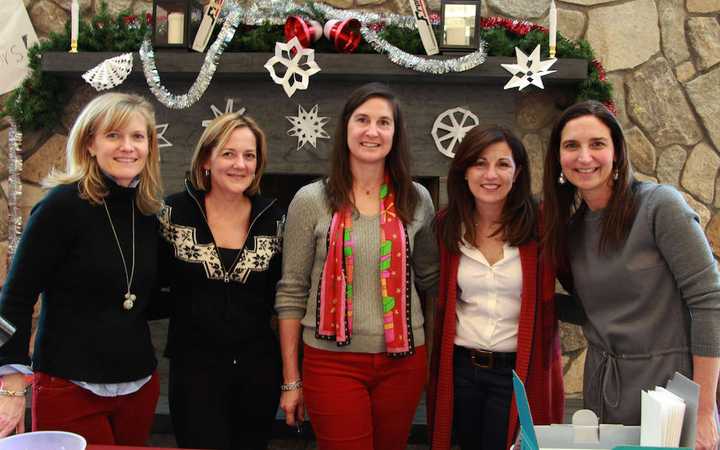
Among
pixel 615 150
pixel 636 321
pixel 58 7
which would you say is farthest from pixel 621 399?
pixel 58 7

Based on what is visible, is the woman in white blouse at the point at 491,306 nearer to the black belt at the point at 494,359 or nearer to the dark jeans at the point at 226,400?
the black belt at the point at 494,359

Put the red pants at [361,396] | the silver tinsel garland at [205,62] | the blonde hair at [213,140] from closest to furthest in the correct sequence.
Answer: the red pants at [361,396] < the blonde hair at [213,140] < the silver tinsel garland at [205,62]

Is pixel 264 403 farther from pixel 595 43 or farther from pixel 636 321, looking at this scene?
pixel 595 43

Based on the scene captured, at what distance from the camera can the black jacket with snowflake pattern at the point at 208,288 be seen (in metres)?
1.69

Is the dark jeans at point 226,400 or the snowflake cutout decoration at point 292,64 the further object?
the snowflake cutout decoration at point 292,64

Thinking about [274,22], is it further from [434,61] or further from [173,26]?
[434,61]

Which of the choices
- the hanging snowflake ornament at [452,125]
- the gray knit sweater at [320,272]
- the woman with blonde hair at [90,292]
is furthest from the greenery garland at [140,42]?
the woman with blonde hair at [90,292]

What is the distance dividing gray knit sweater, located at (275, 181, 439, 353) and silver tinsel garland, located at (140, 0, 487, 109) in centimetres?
115

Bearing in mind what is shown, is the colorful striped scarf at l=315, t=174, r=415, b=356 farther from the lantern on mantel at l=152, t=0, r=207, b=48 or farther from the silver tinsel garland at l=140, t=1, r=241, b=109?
the lantern on mantel at l=152, t=0, r=207, b=48

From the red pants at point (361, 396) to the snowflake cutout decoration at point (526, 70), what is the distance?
149 cm

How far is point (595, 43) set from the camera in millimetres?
2994

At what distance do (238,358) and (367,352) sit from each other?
0.35 metres

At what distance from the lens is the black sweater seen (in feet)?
4.80

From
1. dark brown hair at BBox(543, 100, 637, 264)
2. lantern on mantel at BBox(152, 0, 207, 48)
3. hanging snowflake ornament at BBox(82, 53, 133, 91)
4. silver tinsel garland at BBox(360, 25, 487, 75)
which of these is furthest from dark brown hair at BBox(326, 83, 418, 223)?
hanging snowflake ornament at BBox(82, 53, 133, 91)
